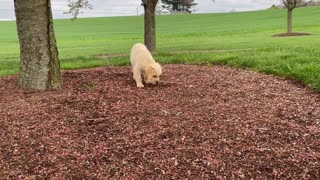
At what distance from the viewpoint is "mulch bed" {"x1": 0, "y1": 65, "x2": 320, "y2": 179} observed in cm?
334

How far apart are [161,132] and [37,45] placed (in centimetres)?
267

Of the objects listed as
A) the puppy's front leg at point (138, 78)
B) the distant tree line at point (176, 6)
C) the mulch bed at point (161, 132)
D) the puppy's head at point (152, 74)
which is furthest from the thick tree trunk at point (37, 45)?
the distant tree line at point (176, 6)

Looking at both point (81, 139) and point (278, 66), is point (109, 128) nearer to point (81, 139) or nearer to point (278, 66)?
point (81, 139)

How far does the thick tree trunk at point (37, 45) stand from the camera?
18.8 ft

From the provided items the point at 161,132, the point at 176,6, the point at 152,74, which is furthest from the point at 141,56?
the point at 176,6

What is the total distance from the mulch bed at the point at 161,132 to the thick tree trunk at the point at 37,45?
239mm

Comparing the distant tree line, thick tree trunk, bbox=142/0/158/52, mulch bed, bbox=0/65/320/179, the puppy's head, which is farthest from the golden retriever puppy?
the distant tree line

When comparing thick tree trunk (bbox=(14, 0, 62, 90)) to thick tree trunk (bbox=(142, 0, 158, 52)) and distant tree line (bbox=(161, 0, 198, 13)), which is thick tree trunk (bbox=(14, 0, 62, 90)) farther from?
distant tree line (bbox=(161, 0, 198, 13))

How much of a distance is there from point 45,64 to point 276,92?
10.2 feet

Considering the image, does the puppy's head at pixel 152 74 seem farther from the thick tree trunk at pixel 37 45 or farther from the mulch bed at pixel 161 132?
the thick tree trunk at pixel 37 45

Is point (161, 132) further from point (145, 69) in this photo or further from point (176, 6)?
point (176, 6)

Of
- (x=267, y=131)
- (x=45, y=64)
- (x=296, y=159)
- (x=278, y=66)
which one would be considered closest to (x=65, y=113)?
(x=45, y=64)

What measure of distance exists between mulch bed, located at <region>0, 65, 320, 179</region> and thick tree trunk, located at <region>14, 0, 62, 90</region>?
24 centimetres

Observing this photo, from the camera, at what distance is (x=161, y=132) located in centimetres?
Answer: 401
